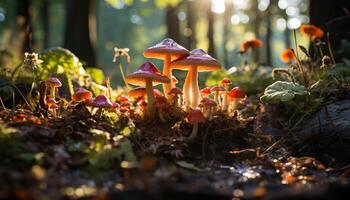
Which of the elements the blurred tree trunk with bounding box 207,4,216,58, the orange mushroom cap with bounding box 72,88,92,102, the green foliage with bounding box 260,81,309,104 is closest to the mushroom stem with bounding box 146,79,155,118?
the orange mushroom cap with bounding box 72,88,92,102

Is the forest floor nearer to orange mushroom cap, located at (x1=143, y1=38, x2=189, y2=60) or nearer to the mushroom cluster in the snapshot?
the mushroom cluster

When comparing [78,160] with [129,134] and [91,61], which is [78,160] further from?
[91,61]

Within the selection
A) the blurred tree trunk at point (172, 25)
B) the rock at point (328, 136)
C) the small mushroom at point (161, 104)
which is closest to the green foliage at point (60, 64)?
the small mushroom at point (161, 104)

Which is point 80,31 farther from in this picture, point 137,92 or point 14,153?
point 14,153

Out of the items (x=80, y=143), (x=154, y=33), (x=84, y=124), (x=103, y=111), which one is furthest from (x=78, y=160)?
(x=154, y=33)

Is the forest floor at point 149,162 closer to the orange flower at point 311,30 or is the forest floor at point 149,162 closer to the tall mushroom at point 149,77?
the tall mushroom at point 149,77

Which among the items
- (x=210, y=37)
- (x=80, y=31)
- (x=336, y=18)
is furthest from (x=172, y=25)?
(x=336, y=18)

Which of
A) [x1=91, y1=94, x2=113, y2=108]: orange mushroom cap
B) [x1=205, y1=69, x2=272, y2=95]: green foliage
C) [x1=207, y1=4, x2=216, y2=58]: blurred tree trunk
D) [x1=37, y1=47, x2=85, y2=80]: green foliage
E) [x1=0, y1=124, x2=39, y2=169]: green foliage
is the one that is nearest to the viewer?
[x1=0, y1=124, x2=39, y2=169]: green foliage
